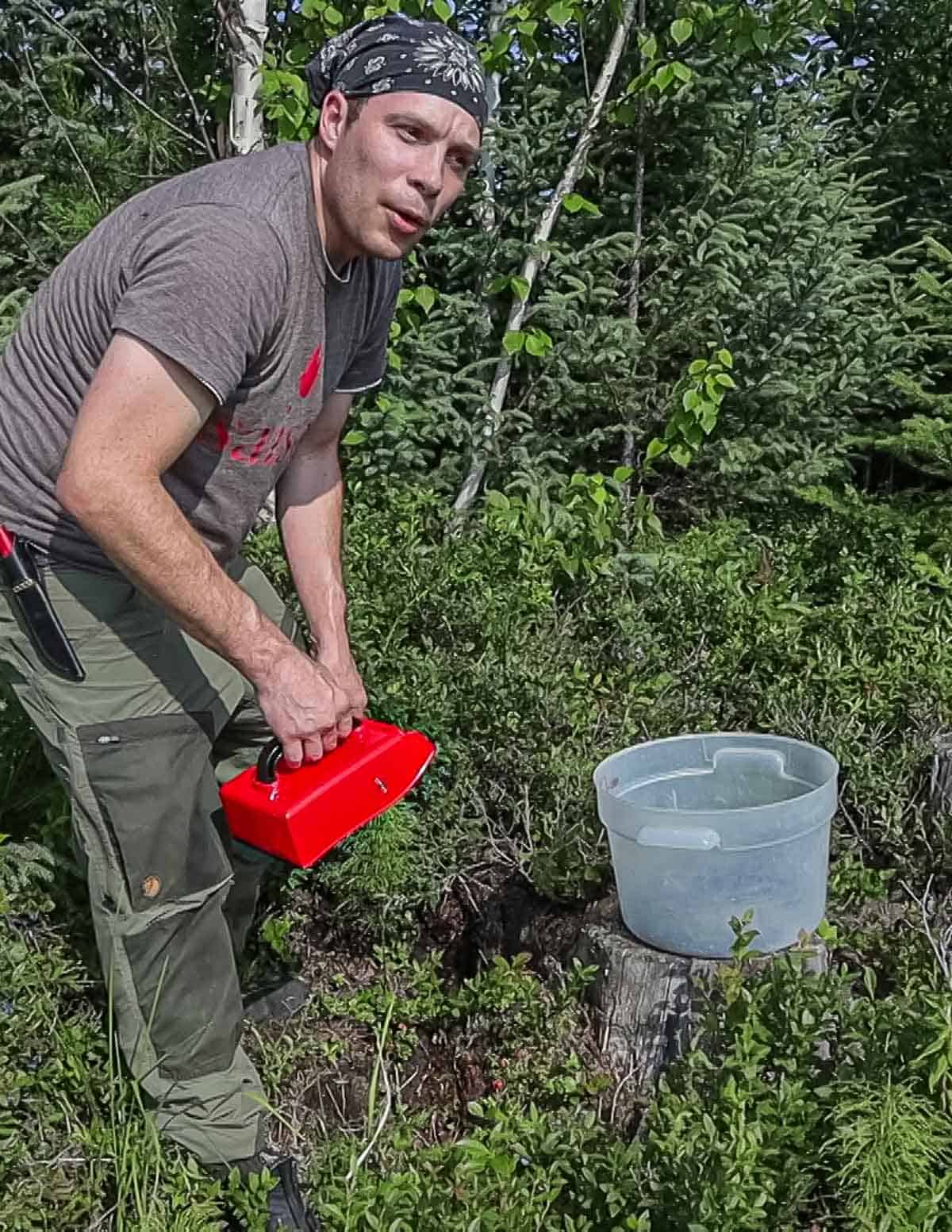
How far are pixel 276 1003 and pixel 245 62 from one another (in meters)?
3.31

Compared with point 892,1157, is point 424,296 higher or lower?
higher

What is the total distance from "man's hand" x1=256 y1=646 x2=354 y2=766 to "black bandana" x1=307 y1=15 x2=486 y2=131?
1050 mm

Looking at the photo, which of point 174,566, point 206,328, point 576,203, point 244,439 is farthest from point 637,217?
point 174,566

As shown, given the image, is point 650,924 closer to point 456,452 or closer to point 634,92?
point 456,452

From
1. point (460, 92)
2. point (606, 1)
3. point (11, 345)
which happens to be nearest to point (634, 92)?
point (606, 1)

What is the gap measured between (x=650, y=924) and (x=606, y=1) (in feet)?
11.9

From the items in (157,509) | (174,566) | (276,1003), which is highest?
(157,509)

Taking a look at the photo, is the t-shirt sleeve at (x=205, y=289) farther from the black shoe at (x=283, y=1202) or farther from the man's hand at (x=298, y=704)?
the black shoe at (x=283, y=1202)

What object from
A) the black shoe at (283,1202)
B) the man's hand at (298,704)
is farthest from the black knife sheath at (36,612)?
the black shoe at (283,1202)

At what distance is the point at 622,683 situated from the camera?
4.30 metres

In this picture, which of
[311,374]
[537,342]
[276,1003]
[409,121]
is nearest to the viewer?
[409,121]

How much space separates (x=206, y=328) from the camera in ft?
7.05

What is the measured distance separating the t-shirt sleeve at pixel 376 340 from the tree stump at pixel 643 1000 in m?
1.45

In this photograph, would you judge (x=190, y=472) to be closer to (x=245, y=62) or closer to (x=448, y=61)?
(x=448, y=61)
